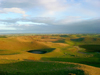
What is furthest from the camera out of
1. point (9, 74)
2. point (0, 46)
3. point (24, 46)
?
point (24, 46)

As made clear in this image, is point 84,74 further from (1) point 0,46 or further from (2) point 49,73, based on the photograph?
(1) point 0,46

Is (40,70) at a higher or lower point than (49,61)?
higher

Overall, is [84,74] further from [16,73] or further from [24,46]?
[24,46]

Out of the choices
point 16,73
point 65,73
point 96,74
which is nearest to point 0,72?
point 16,73

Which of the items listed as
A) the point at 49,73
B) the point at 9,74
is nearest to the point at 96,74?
the point at 49,73

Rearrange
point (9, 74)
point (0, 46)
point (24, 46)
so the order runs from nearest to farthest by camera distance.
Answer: point (9, 74), point (0, 46), point (24, 46)

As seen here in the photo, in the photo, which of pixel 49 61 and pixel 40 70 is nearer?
pixel 40 70

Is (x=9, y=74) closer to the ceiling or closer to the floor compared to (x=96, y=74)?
closer to the ceiling

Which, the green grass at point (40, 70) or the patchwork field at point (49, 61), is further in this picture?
the patchwork field at point (49, 61)

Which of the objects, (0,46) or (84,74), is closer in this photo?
(84,74)

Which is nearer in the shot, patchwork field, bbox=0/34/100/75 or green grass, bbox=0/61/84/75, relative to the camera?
green grass, bbox=0/61/84/75
